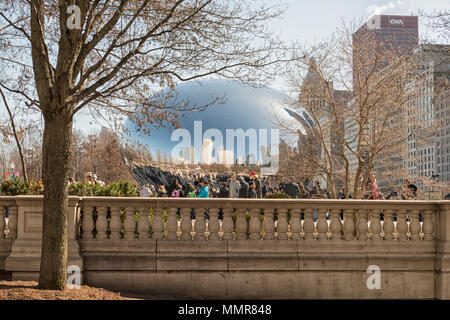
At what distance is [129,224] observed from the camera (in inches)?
350

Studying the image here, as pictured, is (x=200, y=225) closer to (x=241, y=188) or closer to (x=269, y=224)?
(x=269, y=224)

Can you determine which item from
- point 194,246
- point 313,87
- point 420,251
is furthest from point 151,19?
point 313,87

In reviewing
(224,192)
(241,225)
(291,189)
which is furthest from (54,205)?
(291,189)

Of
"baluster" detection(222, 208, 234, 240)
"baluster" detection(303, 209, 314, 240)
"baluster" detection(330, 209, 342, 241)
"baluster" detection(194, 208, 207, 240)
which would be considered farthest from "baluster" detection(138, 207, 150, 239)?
"baluster" detection(330, 209, 342, 241)

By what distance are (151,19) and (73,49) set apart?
7.08ft

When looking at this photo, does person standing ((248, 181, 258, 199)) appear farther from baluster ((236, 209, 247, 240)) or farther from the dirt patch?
the dirt patch

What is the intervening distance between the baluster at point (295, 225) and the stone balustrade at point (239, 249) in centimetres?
2

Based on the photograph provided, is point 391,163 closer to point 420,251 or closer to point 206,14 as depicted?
point 420,251

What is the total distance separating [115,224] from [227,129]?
13.0 meters

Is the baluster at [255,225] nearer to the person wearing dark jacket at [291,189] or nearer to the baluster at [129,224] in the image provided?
the baluster at [129,224]

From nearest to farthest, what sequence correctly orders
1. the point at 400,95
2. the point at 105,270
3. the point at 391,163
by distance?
1. the point at 105,270
2. the point at 400,95
3. the point at 391,163

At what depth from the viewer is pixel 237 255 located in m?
8.98

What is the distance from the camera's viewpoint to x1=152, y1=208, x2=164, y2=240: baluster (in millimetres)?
8953

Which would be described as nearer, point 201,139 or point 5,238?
point 5,238
